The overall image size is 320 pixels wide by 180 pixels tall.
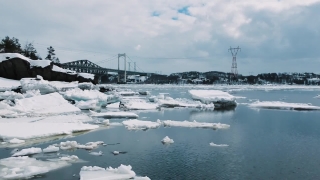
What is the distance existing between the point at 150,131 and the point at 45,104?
7269 millimetres

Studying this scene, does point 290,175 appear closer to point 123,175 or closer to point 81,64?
point 123,175

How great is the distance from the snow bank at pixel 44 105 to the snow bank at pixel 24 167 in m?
8.10

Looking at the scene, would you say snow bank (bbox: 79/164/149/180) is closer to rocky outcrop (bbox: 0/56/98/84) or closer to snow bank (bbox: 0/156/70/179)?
snow bank (bbox: 0/156/70/179)

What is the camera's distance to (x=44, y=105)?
49.5ft

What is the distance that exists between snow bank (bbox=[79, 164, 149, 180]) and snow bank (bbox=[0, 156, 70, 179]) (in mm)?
820

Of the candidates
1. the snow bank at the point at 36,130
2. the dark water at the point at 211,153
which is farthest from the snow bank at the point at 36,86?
the dark water at the point at 211,153

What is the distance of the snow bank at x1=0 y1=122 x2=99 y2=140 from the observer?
872 centimetres

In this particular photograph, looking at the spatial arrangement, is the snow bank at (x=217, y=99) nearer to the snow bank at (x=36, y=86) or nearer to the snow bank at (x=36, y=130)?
the snow bank at (x=36, y=86)

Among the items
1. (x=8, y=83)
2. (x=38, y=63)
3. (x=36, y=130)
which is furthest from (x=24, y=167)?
(x=38, y=63)

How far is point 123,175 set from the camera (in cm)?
548

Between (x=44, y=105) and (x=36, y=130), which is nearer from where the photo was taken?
(x=36, y=130)

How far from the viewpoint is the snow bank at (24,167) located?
5.55 m

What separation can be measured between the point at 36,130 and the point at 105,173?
474 cm

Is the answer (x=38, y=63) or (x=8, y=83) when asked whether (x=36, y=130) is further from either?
(x=38, y=63)
